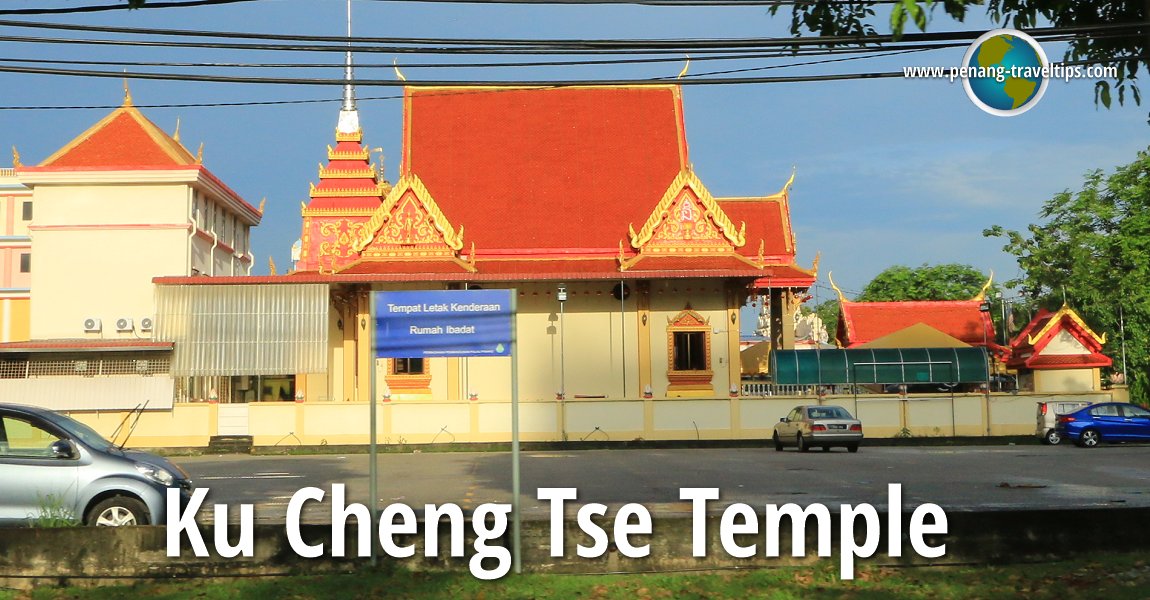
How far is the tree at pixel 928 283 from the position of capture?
81.4m

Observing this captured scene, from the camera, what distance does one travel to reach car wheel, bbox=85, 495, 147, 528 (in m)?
11.7

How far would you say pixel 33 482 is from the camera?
11.5 meters

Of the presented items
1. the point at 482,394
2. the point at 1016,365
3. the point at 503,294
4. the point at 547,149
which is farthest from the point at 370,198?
the point at 503,294

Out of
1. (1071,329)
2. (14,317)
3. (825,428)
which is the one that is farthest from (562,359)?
(14,317)

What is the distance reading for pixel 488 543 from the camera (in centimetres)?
1057

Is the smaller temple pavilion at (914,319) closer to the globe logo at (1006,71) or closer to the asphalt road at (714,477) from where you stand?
the asphalt road at (714,477)

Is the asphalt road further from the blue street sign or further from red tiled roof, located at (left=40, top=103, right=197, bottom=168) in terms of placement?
red tiled roof, located at (left=40, top=103, right=197, bottom=168)

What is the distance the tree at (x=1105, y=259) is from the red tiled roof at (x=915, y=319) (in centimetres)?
360

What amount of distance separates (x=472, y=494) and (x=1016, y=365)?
96.6 ft

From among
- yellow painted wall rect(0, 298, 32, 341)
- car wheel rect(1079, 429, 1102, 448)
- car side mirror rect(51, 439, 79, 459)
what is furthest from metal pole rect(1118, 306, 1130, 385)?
yellow painted wall rect(0, 298, 32, 341)

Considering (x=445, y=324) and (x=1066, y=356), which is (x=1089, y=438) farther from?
(x=445, y=324)

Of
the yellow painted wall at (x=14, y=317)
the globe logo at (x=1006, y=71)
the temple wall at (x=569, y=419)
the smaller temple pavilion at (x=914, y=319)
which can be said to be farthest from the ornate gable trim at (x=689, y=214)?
the yellow painted wall at (x=14, y=317)

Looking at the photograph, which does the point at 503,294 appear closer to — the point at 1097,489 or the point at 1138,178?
the point at 1097,489

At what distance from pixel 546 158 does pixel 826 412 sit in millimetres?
15321
